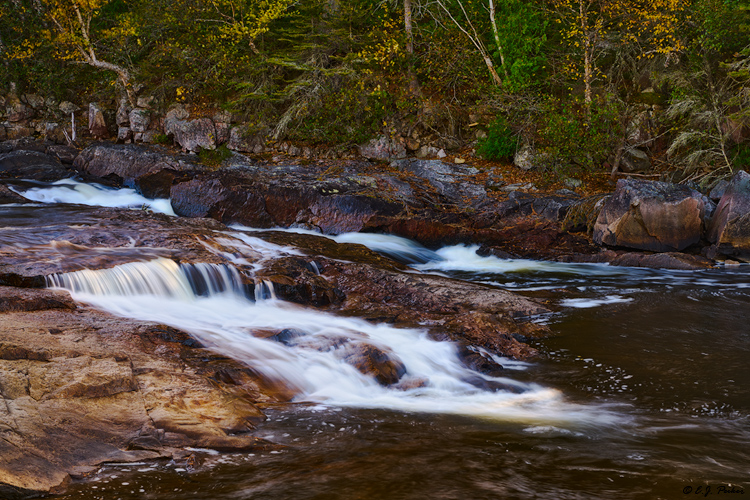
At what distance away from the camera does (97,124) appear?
17875 millimetres

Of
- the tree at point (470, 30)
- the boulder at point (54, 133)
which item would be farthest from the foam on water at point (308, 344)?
the boulder at point (54, 133)

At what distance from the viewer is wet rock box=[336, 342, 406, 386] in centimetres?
509

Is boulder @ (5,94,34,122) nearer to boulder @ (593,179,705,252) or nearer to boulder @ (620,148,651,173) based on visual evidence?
boulder @ (593,179,705,252)

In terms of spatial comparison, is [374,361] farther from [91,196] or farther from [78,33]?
[78,33]

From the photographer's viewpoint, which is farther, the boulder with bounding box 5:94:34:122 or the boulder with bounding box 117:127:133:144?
the boulder with bounding box 5:94:34:122

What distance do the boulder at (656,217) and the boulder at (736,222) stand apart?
1.43ft

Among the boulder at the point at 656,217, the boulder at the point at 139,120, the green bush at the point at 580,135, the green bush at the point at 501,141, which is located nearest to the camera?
the boulder at the point at 656,217

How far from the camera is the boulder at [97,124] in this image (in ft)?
58.6

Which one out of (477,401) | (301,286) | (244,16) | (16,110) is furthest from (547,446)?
(16,110)

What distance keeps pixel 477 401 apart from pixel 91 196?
1177cm

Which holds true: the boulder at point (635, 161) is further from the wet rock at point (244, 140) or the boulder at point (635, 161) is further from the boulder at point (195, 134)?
the boulder at point (195, 134)

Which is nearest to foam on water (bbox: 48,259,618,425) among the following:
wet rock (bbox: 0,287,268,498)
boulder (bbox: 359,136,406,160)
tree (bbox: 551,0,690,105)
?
wet rock (bbox: 0,287,268,498)

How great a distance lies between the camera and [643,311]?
7.40 meters

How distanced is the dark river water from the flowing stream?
0.04 feet
